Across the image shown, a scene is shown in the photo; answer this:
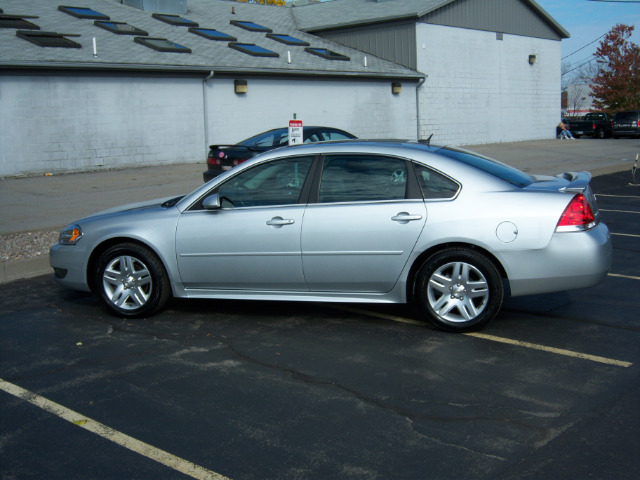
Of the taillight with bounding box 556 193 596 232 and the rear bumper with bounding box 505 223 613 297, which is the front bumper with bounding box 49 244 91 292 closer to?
the rear bumper with bounding box 505 223 613 297

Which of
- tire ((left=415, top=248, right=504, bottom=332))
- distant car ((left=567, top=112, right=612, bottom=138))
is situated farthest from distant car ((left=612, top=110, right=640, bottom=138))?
tire ((left=415, top=248, right=504, bottom=332))

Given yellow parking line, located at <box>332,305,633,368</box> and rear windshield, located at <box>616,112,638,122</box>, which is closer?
yellow parking line, located at <box>332,305,633,368</box>

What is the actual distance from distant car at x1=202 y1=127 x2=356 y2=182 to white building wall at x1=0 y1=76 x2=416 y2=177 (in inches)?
257

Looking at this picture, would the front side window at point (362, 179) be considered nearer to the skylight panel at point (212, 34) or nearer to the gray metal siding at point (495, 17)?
the skylight panel at point (212, 34)

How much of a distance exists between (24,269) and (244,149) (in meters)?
6.91

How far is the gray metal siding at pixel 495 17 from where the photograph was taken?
103 feet

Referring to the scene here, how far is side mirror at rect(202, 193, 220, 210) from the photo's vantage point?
6.29m

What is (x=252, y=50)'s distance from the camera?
2522cm

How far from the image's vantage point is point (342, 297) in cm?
618

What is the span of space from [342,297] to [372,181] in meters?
1.00

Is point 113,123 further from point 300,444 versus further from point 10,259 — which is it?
point 300,444

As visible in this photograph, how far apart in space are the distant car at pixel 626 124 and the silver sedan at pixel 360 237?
3547 centimetres

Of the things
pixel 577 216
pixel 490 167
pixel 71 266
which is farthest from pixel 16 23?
pixel 577 216

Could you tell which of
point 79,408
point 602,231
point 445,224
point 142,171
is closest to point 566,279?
point 602,231
